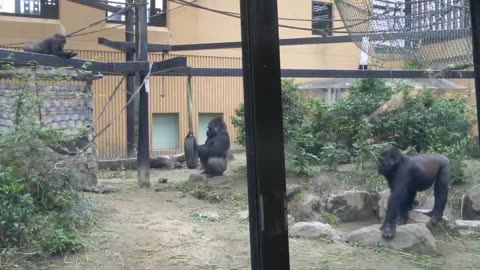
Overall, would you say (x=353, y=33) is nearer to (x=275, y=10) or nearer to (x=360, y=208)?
(x=360, y=208)

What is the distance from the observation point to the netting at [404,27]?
3.63 m

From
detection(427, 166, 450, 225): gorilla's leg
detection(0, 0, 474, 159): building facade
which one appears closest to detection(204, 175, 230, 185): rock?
detection(0, 0, 474, 159): building facade

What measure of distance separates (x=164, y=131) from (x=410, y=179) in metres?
3.50

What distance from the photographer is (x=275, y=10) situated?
125 cm

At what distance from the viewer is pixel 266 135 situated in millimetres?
1241

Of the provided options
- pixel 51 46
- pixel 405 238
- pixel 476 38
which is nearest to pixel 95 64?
pixel 51 46

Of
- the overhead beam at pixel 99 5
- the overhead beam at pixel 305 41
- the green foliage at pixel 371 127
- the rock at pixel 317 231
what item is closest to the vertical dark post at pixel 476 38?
the overhead beam at pixel 305 41

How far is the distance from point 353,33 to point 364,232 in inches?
63.4

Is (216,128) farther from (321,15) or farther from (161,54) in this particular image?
(321,15)

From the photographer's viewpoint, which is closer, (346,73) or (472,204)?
(472,204)

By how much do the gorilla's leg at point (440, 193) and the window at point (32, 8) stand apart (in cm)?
450

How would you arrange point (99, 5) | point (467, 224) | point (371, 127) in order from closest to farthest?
point (467, 224) → point (371, 127) → point (99, 5)

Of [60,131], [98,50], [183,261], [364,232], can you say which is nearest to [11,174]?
[60,131]

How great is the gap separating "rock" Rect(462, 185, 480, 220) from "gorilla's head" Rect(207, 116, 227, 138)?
303cm
